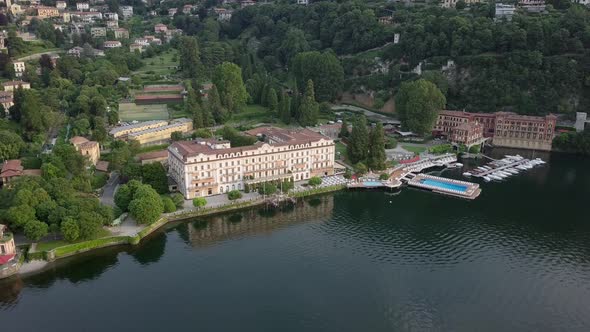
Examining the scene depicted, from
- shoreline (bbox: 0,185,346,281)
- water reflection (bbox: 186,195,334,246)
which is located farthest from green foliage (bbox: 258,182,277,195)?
water reflection (bbox: 186,195,334,246)

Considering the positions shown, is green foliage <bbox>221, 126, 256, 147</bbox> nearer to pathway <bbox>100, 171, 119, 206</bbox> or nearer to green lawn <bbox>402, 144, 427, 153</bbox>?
pathway <bbox>100, 171, 119, 206</bbox>

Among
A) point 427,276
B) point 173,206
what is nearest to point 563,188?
point 427,276

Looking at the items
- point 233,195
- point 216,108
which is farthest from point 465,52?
point 233,195

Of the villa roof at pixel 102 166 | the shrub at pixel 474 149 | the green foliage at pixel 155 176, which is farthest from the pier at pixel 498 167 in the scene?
the villa roof at pixel 102 166

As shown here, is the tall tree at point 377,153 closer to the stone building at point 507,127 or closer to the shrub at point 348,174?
the shrub at point 348,174

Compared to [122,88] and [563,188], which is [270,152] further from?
[122,88]

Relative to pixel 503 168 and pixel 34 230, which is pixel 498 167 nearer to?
pixel 503 168
